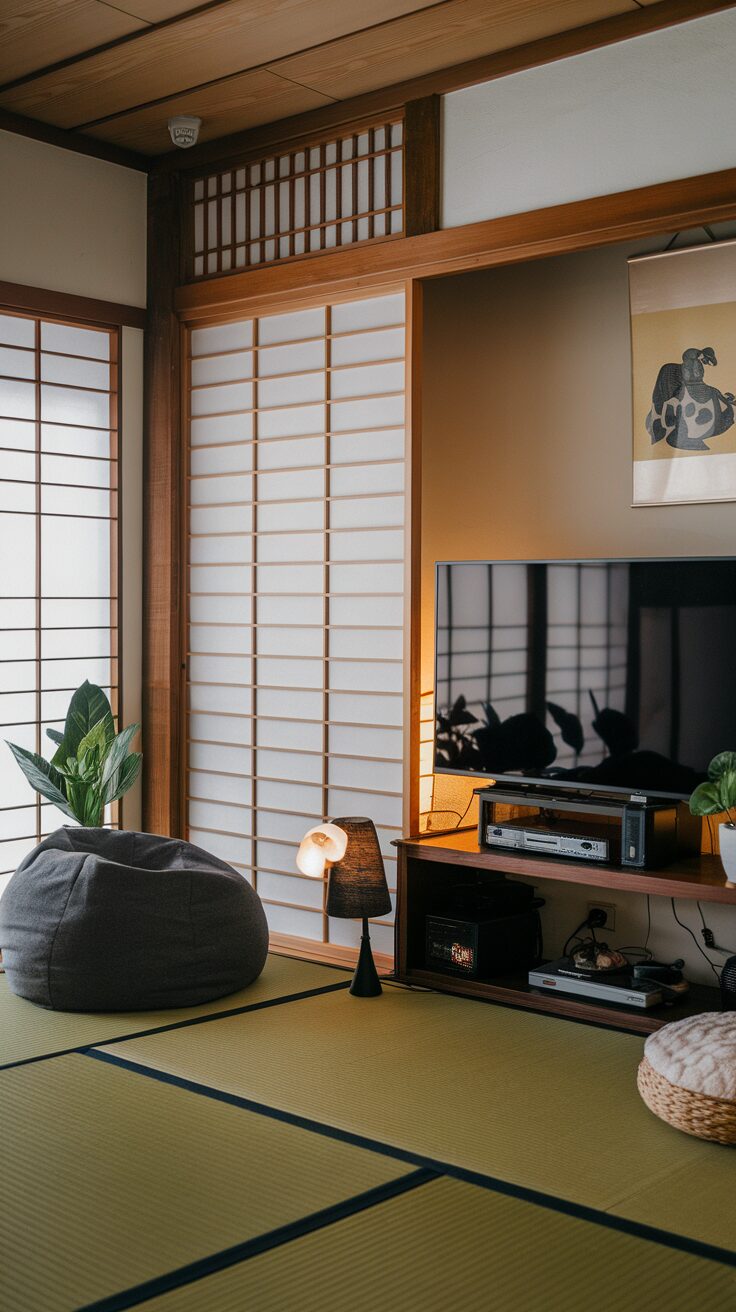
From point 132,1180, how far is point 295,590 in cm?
250

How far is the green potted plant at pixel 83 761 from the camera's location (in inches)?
175

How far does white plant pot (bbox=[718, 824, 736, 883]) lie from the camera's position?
136 inches

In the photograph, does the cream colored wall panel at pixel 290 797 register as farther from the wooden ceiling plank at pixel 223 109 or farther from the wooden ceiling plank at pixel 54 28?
the wooden ceiling plank at pixel 54 28

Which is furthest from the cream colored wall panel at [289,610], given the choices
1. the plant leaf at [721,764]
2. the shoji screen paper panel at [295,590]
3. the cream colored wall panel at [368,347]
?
the plant leaf at [721,764]

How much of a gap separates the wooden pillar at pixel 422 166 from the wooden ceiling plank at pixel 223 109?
0.40 metres

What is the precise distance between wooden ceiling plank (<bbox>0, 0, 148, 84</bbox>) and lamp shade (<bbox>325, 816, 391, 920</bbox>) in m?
2.57

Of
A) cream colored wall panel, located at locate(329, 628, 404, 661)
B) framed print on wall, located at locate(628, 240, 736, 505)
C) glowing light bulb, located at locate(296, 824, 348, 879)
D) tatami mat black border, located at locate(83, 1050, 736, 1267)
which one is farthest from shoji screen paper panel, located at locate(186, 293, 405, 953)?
tatami mat black border, located at locate(83, 1050, 736, 1267)

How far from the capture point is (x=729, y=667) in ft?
12.0

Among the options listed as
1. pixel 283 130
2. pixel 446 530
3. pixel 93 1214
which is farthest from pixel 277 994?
pixel 283 130

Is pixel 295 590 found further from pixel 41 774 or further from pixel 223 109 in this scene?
pixel 223 109

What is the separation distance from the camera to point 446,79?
4.15 m

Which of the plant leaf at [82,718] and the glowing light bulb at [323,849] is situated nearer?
the glowing light bulb at [323,849]

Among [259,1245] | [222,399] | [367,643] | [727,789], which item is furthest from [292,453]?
[259,1245]

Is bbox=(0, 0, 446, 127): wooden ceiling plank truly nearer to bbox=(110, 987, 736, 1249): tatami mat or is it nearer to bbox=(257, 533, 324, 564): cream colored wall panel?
bbox=(257, 533, 324, 564): cream colored wall panel
